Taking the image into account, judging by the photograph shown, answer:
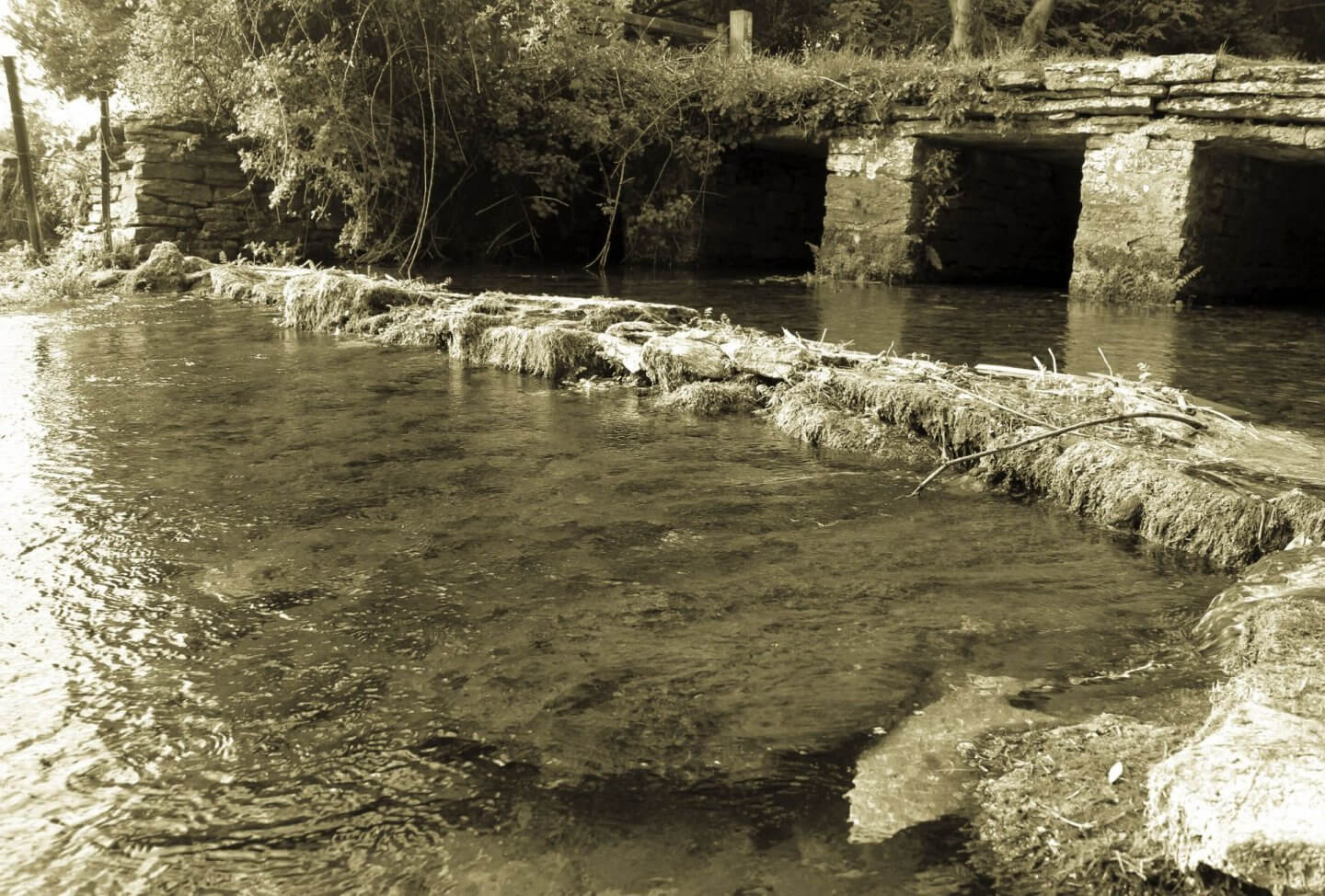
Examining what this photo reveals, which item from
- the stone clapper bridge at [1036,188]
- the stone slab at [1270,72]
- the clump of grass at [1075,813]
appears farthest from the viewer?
the stone clapper bridge at [1036,188]

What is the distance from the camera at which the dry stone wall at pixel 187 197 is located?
12266 mm

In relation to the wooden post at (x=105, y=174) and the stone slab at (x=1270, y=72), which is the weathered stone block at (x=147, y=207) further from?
the stone slab at (x=1270, y=72)

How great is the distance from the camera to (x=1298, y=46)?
1945 cm

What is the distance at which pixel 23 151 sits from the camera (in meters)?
12.7

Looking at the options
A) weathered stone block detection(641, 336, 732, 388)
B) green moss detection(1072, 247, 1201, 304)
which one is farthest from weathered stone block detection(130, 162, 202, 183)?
green moss detection(1072, 247, 1201, 304)

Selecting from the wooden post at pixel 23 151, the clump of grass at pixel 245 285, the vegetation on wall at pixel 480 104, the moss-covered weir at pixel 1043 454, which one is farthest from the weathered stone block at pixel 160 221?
the moss-covered weir at pixel 1043 454

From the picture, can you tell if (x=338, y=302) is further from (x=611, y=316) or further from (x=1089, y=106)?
(x=1089, y=106)

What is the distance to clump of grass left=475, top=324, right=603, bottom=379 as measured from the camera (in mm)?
6766

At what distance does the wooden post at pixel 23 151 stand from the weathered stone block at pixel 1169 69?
11969 millimetres

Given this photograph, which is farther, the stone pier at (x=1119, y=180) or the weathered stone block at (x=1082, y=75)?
the weathered stone block at (x=1082, y=75)

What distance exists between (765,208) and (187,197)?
7635mm

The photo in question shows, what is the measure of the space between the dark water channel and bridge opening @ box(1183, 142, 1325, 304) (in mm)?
6823

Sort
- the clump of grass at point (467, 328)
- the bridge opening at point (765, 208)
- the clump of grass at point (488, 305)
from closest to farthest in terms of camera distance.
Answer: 1. the clump of grass at point (467, 328)
2. the clump of grass at point (488, 305)
3. the bridge opening at point (765, 208)

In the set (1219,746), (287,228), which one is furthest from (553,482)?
(287,228)
